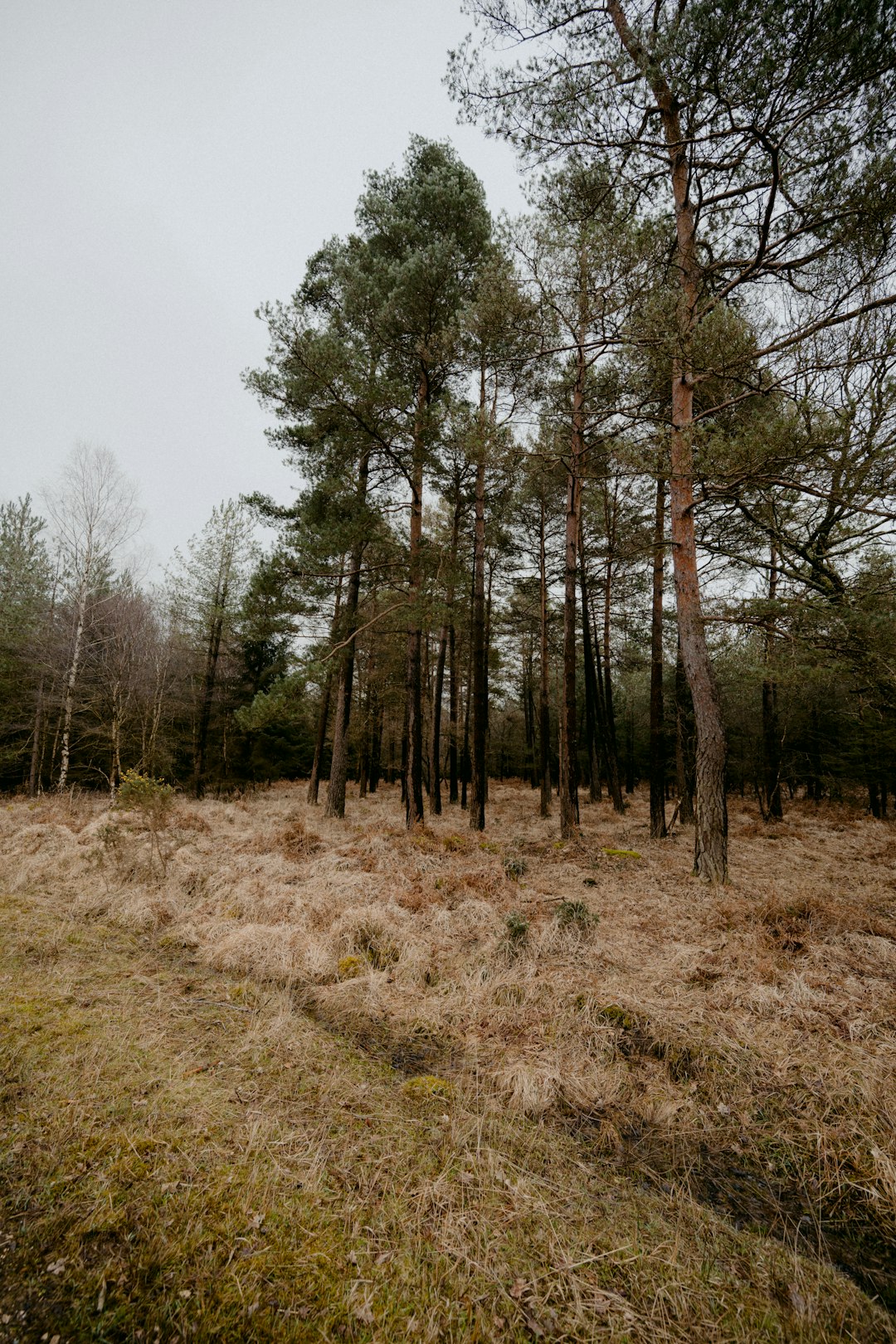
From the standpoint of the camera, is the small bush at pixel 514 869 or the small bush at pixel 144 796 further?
the small bush at pixel 514 869

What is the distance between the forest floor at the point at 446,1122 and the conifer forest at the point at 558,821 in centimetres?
2

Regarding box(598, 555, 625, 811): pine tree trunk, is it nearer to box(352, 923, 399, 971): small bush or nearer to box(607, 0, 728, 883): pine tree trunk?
box(607, 0, 728, 883): pine tree trunk

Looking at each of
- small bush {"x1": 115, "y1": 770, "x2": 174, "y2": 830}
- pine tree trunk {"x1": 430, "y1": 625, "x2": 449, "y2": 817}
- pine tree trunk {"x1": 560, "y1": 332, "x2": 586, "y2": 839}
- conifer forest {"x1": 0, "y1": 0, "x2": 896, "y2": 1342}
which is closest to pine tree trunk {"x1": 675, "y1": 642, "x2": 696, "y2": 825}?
conifer forest {"x1": 0, "y1": 0, "x2": 896, "y2": 1342}

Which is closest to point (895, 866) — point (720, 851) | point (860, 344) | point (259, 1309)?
point (720, 851)

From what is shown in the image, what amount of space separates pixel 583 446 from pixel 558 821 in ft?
32.1

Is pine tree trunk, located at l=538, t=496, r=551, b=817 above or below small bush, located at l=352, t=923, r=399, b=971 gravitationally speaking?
above

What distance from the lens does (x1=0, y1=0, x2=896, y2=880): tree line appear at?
5.75 metres

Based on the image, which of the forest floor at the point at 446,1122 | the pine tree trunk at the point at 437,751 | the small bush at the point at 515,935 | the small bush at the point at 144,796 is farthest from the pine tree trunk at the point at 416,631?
the small bush at the point at 515,935

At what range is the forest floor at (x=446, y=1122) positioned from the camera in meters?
1.74

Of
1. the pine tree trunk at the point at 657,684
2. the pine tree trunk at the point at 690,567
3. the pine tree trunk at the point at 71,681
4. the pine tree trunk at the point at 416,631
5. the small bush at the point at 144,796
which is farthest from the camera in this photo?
the pine tree trunk at the point at 71,681

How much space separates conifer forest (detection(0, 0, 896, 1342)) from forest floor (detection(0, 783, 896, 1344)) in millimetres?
21

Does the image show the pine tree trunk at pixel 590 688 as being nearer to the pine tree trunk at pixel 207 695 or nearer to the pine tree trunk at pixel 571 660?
the pine tree trunk at pixel 571 660

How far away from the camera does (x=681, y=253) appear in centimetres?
690

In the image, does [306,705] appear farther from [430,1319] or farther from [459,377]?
[430,1319]
